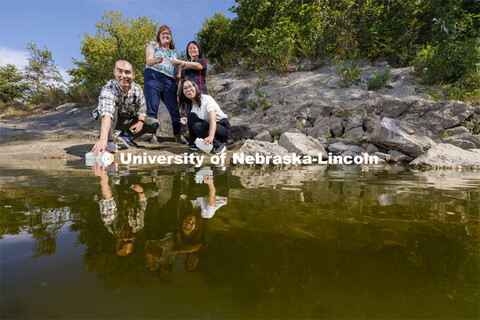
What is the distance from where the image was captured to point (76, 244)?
30.2 inches

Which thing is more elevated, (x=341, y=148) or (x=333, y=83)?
(x=333, y=83)

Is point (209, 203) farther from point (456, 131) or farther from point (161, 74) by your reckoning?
point (456, 131)

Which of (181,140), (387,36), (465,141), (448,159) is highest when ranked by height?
(387,36)

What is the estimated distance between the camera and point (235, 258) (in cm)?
70

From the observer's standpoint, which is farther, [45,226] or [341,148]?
[341,148]

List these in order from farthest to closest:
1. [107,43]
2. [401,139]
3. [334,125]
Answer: [107,43] < [334,125] < [401,139]

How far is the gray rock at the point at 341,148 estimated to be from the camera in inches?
165

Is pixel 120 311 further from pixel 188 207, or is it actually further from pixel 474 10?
pixel 474 10

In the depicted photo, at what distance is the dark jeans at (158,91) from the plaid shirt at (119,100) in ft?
1.34

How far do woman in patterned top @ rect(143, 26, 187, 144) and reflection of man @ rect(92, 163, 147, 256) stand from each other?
3.28 meters

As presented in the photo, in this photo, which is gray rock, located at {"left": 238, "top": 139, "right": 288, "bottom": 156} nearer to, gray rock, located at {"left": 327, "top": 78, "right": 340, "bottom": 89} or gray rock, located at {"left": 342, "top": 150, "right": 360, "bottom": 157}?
gray rock, located at {"left": 342, "top": 150, "right": 360, "bottom": 157}

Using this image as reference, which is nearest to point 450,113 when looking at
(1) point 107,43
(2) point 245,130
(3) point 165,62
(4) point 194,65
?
(2) point 245,130

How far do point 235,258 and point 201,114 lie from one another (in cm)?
351

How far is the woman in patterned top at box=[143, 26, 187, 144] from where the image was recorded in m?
3.94
